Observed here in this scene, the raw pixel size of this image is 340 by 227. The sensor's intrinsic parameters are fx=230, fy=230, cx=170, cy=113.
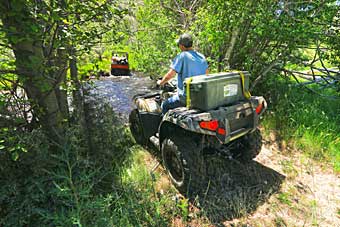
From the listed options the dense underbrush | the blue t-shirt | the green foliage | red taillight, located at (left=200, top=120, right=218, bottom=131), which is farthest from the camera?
the green foliage

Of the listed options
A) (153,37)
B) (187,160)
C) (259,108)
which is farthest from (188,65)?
(153,37)

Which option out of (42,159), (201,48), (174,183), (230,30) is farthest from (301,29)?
(42,159)

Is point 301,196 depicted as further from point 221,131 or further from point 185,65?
point 185,65

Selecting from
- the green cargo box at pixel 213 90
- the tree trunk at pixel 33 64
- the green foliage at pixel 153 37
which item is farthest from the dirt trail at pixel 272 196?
the green foliage at pixel 153 37

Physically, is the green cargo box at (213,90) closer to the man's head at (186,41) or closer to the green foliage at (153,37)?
the man's head at (186,41)

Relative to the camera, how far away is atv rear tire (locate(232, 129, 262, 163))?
9.60 ft

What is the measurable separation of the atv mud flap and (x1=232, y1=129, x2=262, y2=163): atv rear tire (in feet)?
3.74

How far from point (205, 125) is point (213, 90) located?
363mm

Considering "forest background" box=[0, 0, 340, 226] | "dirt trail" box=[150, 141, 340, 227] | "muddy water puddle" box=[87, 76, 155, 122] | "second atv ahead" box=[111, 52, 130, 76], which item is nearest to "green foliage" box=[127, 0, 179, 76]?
"forest background" box=[0, 0, 340, 226]

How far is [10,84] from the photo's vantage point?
2162 millimetres

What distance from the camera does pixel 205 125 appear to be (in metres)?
2.19

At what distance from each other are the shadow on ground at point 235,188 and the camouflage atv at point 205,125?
181 mm

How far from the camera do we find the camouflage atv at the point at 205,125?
7.33 ft

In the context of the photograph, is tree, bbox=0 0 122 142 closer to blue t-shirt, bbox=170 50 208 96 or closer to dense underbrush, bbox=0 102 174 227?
dense underbrush, bbox=0 102 174 227
